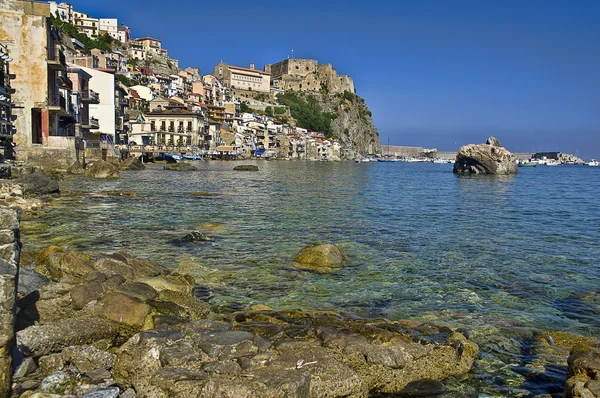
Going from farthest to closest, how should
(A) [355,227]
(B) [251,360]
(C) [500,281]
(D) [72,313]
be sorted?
(A) [355,227] → (C) [500,281] → (D) [72,313] → (B) [251,360]

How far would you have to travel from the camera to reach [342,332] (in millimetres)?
7621

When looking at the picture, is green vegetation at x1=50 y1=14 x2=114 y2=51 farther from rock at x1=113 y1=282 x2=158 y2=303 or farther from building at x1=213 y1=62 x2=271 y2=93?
rock at x1=113 y1=282 x2=158 y2=303

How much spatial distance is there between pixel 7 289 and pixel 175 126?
104654mm

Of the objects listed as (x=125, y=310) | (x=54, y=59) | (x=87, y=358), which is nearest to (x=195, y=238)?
(x=125, y=310)

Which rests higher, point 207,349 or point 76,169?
point 207,349

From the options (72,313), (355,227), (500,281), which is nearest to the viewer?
(72,313)

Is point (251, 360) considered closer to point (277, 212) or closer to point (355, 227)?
point (355, 227)

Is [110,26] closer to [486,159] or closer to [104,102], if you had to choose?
[104,102]

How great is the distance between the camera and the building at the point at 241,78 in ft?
616

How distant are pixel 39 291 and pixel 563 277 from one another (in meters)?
12.5

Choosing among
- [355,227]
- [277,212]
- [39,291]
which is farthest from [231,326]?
[277,212]

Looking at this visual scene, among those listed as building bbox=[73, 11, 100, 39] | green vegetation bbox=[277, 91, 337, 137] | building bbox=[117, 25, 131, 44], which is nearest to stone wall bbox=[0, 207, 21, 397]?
building bbox=[73, 11, 100, 39]

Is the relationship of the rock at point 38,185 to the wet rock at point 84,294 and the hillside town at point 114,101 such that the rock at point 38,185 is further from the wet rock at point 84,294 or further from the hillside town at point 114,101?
the wet rock at point 84,294

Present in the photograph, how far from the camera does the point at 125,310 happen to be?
7906 millimetres
